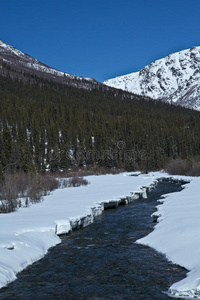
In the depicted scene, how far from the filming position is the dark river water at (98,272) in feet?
25.4

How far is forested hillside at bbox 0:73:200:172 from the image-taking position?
71625 mm

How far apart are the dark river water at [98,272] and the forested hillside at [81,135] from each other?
4540 cm

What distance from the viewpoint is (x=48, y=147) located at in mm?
74438

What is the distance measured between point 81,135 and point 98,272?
76271 mm

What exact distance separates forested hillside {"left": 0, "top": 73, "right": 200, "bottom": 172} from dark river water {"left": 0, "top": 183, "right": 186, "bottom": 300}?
45.4 metres

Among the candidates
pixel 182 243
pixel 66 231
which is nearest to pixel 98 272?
pixel 182 243

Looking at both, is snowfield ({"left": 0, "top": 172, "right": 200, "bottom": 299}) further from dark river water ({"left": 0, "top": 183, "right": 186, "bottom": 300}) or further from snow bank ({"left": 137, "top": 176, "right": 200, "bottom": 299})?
dark river water ({"left": 0, "top": 183, "right": 186, "bottom": 300})

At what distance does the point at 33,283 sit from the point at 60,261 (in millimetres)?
1945

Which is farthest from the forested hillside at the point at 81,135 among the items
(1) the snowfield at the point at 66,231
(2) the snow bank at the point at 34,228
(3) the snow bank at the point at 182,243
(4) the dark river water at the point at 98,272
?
(4) the dark river water at the point at 98,272

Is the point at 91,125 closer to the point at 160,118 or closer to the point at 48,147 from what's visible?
the point at 48,147

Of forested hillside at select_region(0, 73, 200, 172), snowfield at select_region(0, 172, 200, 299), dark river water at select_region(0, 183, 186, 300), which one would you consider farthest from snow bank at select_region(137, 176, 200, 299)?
forested hillside at select_region(0, 73, 200, 172)

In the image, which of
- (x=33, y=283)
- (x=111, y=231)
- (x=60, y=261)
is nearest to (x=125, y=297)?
(x=33, y=283)

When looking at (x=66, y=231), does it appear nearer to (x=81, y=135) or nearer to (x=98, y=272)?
(x=98, y=272)

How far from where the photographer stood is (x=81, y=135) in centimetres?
8494
